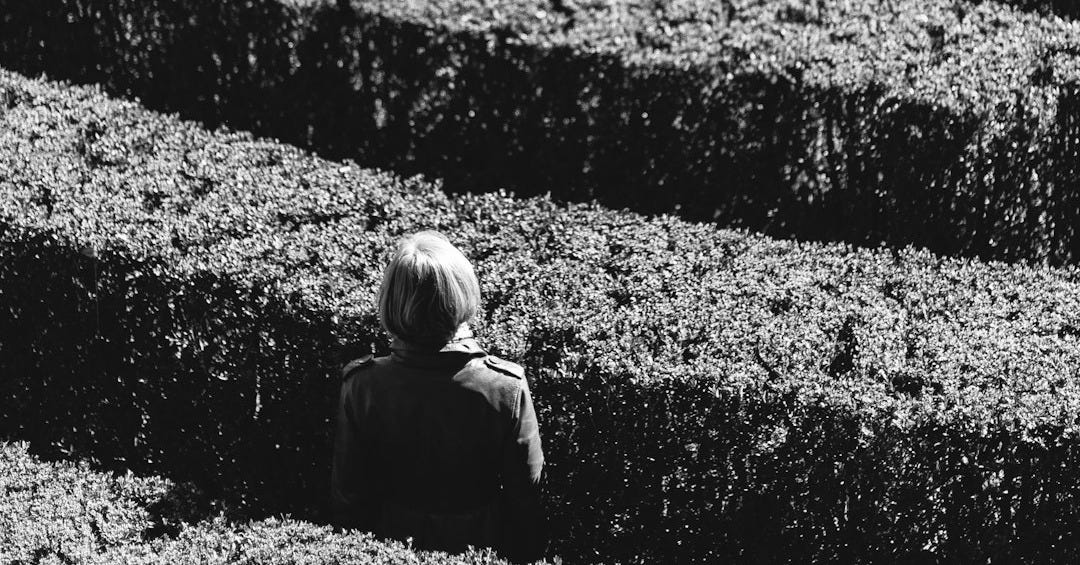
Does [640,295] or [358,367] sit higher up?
[640,295]

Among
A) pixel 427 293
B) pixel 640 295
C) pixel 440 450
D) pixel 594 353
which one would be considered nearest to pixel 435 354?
pixel 427 293

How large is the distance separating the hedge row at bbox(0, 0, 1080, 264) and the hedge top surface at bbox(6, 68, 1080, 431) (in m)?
1.50

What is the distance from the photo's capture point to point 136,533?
4172 millimetres

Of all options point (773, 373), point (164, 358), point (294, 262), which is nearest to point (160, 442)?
point (164, 358)

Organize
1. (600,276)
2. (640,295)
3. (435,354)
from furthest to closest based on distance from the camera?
1. (600,276)
2. (640,295)
3. (435,354)

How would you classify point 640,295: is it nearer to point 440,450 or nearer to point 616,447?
point 616,447

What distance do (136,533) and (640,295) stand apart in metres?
2.41

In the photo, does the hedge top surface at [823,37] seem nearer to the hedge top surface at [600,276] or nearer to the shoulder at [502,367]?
the hedge top surface at [600,276]

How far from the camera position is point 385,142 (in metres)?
9.68

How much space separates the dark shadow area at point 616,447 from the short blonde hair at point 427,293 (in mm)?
1157

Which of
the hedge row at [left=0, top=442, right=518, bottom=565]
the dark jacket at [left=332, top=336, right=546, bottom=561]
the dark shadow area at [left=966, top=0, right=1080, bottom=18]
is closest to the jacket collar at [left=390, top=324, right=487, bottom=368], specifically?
the dark jacket at [left=332, top=336, right=546, bottom=561]

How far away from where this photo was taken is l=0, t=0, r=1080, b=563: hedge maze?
4.56 metres

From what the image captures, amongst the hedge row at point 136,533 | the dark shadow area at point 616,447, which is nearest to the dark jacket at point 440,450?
the hedge row at point 136,533

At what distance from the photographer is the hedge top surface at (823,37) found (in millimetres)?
8062
